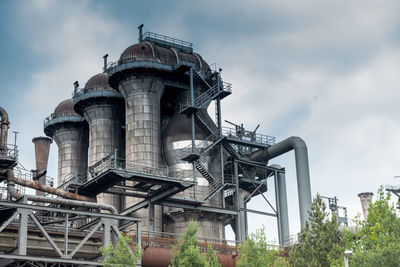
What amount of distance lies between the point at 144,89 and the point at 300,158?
16001 mm

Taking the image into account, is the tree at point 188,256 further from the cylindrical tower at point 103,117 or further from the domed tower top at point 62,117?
the domed tower top at point 62,117

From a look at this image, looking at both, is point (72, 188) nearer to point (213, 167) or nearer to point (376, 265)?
point (213, 167)

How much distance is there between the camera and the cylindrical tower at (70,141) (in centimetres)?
6556

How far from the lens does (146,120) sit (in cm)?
5450

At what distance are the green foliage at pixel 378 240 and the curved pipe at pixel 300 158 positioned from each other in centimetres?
1764

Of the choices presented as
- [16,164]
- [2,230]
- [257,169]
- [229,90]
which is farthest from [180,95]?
Answer: [2,230]

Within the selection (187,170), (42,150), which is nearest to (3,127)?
(187,170)

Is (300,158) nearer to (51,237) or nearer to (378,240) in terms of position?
(378,240)

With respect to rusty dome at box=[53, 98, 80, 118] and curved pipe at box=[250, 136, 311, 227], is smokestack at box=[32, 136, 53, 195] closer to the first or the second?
rusty dome at box=[53, 98, 80, 118]

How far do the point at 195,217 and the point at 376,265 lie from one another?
80.9ft

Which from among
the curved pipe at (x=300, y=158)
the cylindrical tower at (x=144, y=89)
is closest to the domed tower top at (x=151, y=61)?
the cylindrical tower at (x=144, y=89)

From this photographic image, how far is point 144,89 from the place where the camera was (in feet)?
181

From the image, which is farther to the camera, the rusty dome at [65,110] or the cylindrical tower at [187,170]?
the rusty dome at [65,110]

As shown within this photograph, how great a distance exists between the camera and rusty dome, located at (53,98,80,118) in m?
67.2
